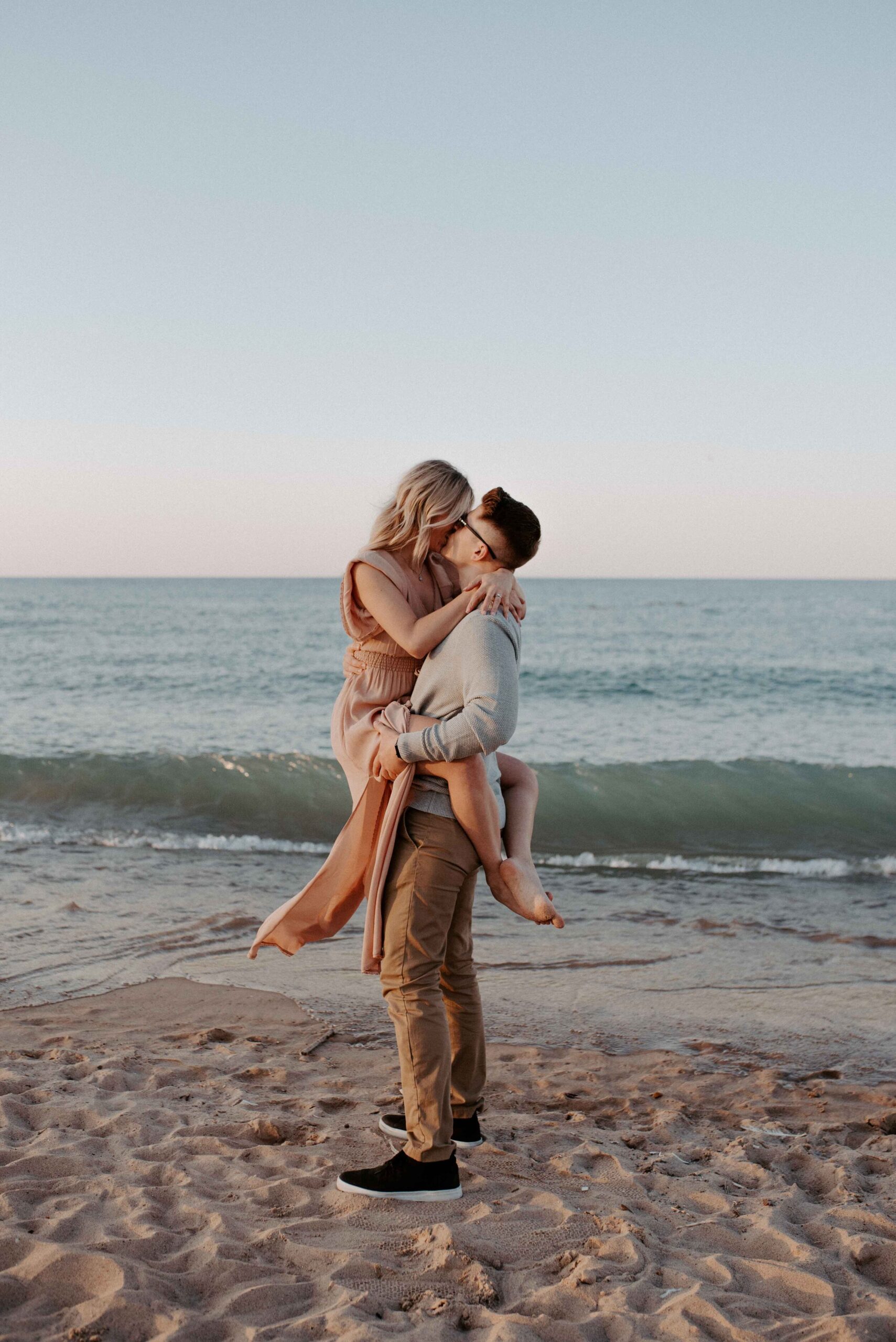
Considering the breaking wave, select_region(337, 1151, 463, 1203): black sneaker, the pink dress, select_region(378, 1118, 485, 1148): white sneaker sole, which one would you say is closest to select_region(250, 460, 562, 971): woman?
the pink dress

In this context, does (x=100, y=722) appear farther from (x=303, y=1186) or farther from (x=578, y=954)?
(x=303, y=1186)

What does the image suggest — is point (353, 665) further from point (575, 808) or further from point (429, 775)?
point (575, 808)

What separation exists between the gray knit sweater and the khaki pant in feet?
0.37

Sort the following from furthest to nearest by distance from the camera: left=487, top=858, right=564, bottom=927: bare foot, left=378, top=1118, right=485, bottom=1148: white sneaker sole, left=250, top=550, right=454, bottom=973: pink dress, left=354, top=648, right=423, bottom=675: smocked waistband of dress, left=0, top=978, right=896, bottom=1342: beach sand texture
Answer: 1. left=378, top=1118, right=485, bottom=1148: white sneaker sole
2. left=354, top=648, right=423, bottom=675: smocked waistband of dress
3. left=250, top=550, right=454, bottom=973: pink dress
4. left=487, top=858, right=564, bottom=927: bare foot
5. left=0, top=978, right=896, bottom=1342: beach sand texture

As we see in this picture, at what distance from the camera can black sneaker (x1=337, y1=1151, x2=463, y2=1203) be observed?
2875mm

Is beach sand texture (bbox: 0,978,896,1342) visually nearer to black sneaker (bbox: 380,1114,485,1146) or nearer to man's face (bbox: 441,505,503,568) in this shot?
black sneaker (bbox: 380,1114,485,1146)

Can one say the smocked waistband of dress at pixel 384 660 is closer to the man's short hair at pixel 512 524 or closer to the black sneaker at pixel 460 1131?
the man's short hair at pixel 512 524

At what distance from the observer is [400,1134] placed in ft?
11.0

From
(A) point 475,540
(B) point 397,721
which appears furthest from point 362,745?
(A) point 475,540

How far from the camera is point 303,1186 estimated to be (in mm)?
2971

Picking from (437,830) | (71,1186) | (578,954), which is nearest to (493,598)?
(437,830)

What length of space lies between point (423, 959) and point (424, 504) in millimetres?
1354

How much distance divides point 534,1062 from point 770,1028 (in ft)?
4.42

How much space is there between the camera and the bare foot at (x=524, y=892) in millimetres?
2805
